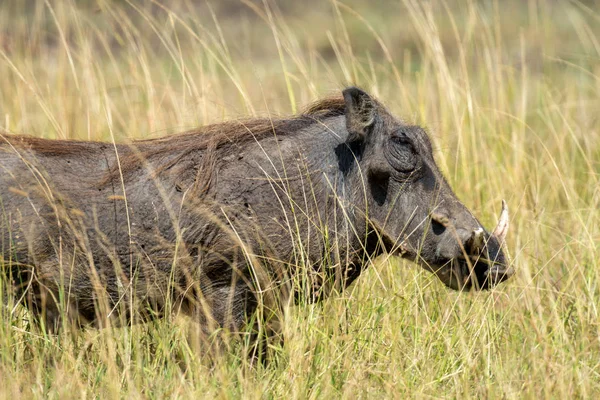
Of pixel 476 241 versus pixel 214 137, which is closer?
pixel 476 241

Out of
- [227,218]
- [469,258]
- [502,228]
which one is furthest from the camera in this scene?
[502,228]

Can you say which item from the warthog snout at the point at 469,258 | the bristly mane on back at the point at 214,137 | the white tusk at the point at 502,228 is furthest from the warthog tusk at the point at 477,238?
the bristly mane on back at the point at 214,137

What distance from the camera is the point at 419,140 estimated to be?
3523 mm

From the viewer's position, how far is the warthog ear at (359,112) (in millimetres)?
3424

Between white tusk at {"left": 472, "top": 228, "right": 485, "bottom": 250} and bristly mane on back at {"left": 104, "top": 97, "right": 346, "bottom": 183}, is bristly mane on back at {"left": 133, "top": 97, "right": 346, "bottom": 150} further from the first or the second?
white tusk at {"left": 472, "top": 228, "right": 485, "bottom": 250}

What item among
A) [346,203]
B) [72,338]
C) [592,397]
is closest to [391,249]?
[346,203]

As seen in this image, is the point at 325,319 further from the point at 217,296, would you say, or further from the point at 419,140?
the point at 419,140

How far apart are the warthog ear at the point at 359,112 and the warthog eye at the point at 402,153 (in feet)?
0.38

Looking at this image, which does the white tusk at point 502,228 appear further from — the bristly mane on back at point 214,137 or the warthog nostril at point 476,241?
the bristly mane on back at point 214,137

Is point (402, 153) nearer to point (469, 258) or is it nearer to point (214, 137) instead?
point (469, 258)

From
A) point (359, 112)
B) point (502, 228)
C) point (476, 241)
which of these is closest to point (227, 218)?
point (359, 112)

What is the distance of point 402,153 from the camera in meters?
3.47

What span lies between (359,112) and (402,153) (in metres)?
0.22

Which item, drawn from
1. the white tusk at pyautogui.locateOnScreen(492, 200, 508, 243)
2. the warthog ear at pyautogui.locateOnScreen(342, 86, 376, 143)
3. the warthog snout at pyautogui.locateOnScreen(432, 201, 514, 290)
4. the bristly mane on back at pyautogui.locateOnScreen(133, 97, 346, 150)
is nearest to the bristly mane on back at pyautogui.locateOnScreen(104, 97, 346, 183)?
the bristly mane on back at pyautogui.locateOnScreen(133, 97, 346, 150)
